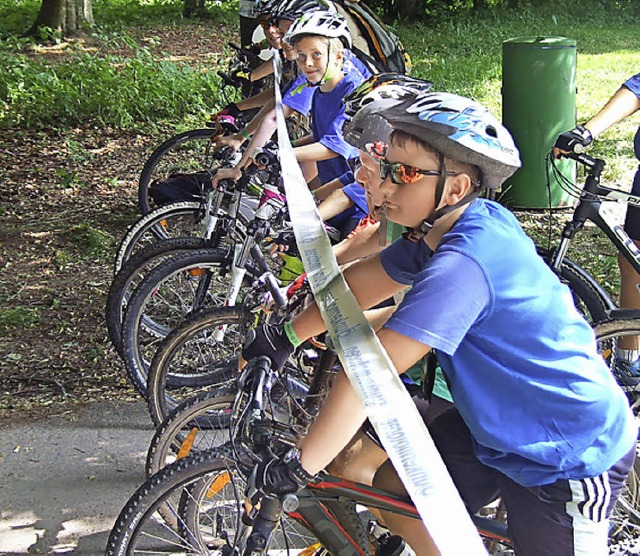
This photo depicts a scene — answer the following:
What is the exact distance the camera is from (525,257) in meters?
2.21

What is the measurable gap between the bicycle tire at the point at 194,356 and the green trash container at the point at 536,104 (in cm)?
393

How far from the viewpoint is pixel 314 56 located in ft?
14.8

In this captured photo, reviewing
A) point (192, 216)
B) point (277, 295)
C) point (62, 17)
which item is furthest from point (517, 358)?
point (62, 17)

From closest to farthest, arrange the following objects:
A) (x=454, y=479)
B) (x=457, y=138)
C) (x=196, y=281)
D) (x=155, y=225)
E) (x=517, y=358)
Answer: (x=517, y=358), (x=457, y=138), (x=454, y=479), (x=196, y=281), (x=155, y=225)

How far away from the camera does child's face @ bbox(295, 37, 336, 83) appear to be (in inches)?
177

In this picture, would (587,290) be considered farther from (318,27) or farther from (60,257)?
(60,257)

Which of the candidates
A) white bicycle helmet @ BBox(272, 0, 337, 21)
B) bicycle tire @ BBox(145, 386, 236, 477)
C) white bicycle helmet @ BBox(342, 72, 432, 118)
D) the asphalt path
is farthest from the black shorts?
white bicycle helmet @ BBox(272, 0, 337, 21)

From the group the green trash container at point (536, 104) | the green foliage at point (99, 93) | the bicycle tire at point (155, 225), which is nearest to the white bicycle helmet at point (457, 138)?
the bicycle tire at point (155, 225)

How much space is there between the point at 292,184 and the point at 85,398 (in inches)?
116

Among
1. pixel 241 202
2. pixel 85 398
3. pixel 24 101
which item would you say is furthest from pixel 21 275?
pixel 24 101

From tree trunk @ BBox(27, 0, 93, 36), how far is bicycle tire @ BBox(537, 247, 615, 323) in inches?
470

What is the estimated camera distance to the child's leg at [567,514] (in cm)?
223

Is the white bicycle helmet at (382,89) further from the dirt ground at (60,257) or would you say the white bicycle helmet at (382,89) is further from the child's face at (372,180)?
the dirt ground at (60,257)

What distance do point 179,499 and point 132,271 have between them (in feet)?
6.67
